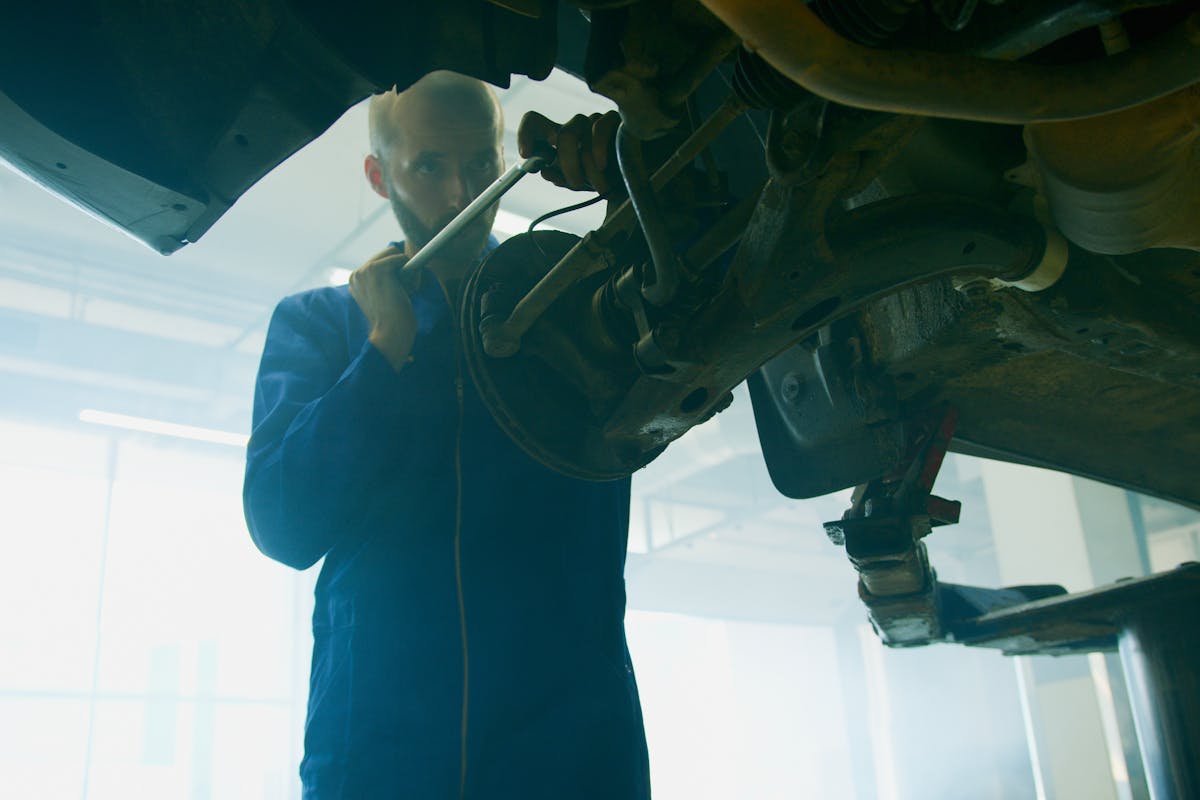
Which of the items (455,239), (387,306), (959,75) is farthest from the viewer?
(455,239)

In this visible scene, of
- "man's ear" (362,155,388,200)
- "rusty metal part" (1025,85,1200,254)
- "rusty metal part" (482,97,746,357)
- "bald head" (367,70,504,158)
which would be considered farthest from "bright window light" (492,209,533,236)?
"rusty metal part" (1025,85,1200,254)

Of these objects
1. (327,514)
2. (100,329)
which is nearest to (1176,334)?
(327,514)

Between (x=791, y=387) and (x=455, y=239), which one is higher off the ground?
(x=455, y=239)

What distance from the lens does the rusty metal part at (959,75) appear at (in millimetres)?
454

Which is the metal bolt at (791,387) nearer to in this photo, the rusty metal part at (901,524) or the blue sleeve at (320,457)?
the rusty metal part at (901,524)

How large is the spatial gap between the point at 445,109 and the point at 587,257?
0.59 metres

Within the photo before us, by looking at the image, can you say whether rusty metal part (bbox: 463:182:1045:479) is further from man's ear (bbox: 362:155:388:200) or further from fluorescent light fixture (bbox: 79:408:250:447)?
fluorescent light fixture (bbox: 79:408:250:447)

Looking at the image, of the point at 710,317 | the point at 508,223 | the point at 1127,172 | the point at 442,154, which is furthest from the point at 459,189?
the point at 508,223

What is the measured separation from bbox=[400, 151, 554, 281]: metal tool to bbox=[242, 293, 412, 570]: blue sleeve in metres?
0.10

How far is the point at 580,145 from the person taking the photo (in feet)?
2.37

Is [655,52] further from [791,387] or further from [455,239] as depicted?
[455,239]

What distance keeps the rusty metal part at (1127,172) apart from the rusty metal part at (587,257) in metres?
0.18

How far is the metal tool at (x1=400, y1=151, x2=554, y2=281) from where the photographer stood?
29.0 inches

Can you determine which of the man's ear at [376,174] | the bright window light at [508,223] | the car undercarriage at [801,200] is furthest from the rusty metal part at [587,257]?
the bright window light at [508,223]
